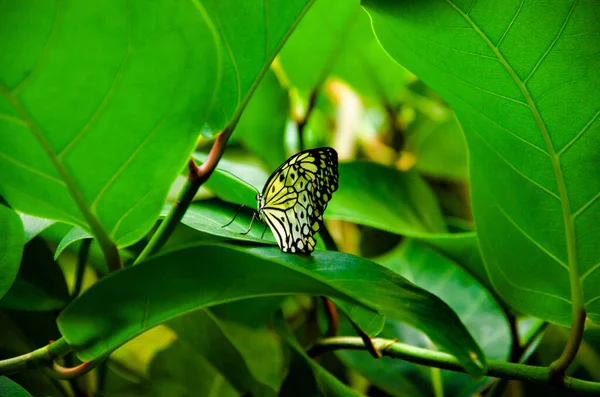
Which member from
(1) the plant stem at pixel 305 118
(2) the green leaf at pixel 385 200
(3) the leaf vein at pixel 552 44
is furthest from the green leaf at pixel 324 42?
(3) the leaf vein at pixel 552 44

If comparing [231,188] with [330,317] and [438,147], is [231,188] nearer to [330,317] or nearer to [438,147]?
[330,317]

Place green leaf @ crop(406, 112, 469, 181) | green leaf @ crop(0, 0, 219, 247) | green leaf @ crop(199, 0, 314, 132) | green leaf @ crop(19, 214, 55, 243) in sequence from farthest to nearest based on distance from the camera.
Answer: green leaf @ crop(406, 112, 469, 181), green leaf @ crop(19, 214, 55, 243), green leaf @ crop(199, 0, 314, 132), green leaf @ crop(0, 0, 219, 247)

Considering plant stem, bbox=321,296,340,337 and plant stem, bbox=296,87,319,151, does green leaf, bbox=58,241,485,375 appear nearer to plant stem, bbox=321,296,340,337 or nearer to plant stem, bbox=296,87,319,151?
plant stem, bbox=321,296,340,337

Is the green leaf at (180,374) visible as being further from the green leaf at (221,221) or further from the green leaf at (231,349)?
the green leaf at (221,221)

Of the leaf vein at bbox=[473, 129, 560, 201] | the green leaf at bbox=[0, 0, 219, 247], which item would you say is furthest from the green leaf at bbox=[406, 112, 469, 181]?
the green leaf at bbox=[0, 0, 219, 247]

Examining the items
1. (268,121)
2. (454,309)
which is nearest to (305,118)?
(268,121)
